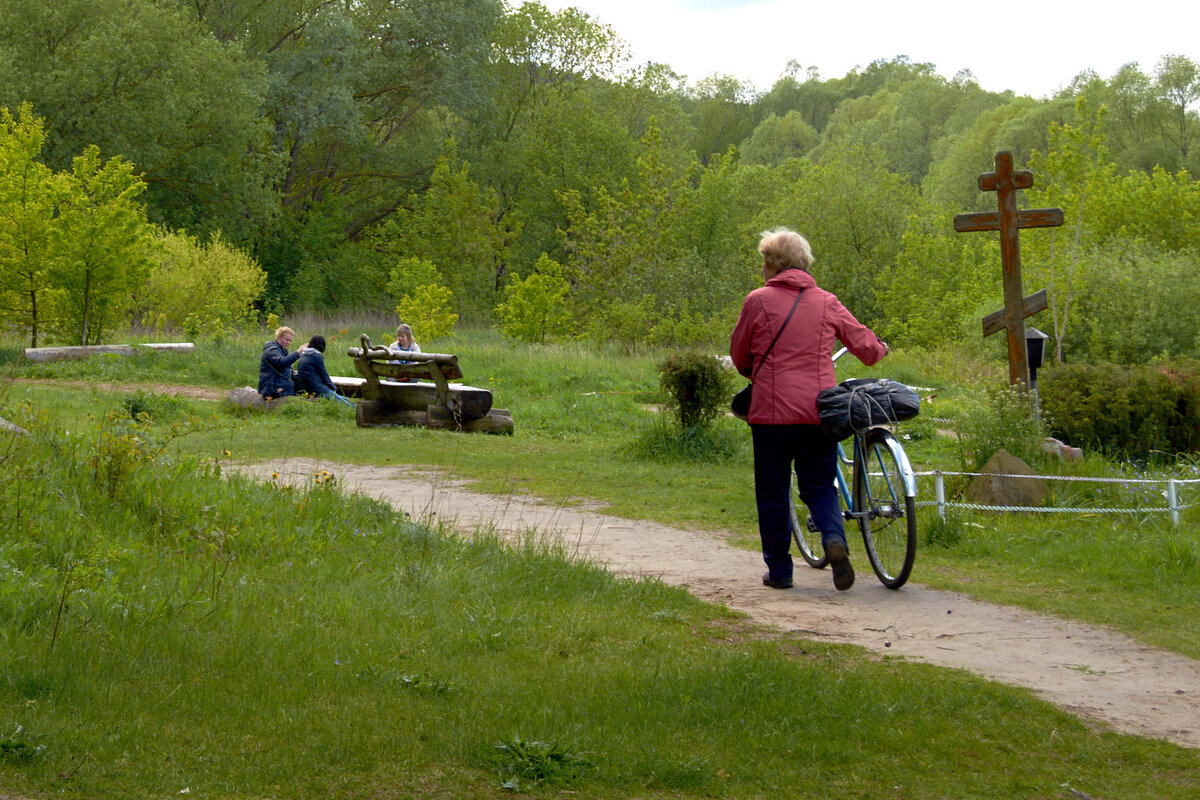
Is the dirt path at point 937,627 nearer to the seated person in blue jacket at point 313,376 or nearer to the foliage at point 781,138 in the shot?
the seated person in blue jacket at point 313,376

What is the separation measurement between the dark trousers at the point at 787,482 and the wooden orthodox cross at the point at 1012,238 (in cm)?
477

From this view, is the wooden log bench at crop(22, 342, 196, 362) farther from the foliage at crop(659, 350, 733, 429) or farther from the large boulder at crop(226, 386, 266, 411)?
the foliage at crop(659, 350, 733, 429)

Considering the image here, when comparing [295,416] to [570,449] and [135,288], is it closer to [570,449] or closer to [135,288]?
[570,449]

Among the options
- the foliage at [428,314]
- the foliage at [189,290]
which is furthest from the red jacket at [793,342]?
the foliage at [428,314]

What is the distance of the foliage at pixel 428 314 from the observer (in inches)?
1217

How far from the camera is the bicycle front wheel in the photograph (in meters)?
6.50

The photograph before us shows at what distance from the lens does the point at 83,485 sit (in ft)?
21.9

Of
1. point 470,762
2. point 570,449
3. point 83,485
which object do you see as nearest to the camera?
point 470,762

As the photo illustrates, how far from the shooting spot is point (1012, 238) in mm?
11023

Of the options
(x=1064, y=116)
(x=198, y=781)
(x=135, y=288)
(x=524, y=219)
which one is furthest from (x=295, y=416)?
(x=1064, y=116)

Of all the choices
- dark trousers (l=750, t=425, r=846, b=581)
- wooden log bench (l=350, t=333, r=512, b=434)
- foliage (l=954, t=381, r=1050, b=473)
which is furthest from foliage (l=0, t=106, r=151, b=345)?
dark trousers (l=750, t=425, r=846, b=581)

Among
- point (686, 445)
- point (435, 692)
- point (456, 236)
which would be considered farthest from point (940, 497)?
point (456, 236)

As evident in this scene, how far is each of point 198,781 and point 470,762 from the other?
2.61ft

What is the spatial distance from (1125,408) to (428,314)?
23.1m
